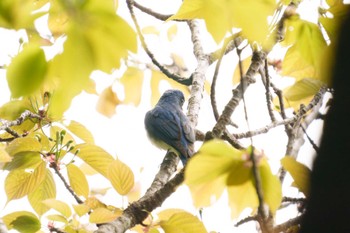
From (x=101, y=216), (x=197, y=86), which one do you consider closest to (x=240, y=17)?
(x=101, y=216)

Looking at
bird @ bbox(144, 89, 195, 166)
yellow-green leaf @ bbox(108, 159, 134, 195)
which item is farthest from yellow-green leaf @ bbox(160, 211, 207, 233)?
bird @ bbox(144, 89, 195, 166)

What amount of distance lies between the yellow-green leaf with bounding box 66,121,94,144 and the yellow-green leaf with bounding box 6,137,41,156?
0.69ft

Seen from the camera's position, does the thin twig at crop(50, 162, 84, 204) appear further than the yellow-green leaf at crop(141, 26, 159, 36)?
No

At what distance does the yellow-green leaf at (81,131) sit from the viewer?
2152mm

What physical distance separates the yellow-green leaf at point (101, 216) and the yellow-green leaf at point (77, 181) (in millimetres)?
310

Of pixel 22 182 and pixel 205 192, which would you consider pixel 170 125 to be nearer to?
pixel 22 182

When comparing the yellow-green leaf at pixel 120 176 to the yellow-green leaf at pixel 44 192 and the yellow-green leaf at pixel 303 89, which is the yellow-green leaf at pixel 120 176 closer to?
the yellow-green leaf at pixel 44 192

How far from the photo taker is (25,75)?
88 centimetres

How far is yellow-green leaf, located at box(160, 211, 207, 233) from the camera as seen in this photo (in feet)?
5.24

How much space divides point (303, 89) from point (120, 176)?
875 millimetres

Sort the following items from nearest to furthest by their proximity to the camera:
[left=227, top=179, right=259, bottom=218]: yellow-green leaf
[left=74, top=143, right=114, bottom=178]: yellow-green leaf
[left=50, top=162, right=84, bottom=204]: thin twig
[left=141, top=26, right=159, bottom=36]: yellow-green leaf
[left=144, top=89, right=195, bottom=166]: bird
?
[left=227, top=179, right=259, bottom=218]: yellow-green leaf
[left=74, top=143, right=114, bottom=178]: yellow-green leaf
[left=50, top=162, right=84, bottom=204]: thin twig
[left=141, top=26, right=159, bottom=36]: yellow-green leaf
[left=144, top=89, right=195, bottom=166]: bird

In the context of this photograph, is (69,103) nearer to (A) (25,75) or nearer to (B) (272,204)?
(A) (25,75)

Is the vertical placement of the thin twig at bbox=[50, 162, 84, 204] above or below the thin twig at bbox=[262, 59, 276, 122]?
below

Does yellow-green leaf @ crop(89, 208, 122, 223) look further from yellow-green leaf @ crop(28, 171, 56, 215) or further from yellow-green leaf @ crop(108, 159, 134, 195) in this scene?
yellow-green leaf @ crop(28, 171, 56, 215)
